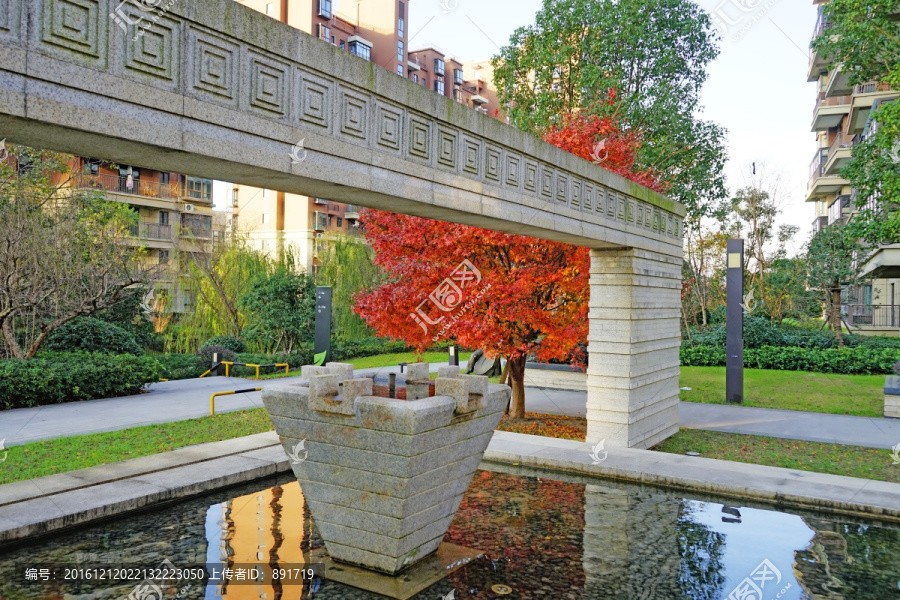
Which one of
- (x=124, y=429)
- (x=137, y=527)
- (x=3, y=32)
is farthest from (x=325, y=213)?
(x=3, y=32)

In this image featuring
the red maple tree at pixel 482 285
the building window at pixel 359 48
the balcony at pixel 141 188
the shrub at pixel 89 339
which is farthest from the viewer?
the building window at pixel 359 48

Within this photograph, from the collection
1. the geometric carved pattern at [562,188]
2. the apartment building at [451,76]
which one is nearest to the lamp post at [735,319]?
the geometric carved pattern at [562,188]

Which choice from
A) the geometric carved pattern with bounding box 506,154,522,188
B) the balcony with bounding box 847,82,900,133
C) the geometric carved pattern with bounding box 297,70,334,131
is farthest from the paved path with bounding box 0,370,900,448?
the balcony with bounding box 847,82,900,133

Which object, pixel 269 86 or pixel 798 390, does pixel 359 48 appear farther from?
pixel 269 86

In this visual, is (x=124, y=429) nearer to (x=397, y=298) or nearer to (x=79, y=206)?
(x=397, y=298)

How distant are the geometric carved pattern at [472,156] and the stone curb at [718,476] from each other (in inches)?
166

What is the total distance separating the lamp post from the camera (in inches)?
571

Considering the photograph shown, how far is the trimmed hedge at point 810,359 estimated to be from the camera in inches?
794

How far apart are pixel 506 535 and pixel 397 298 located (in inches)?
193

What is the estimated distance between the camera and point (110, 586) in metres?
5.00

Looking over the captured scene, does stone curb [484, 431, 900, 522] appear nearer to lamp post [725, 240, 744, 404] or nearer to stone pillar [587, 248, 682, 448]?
stone pillar [587, 248, 682, 448]

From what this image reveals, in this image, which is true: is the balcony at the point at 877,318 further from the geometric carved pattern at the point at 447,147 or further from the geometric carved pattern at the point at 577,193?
the geometric carved pattern at the point at 447,147

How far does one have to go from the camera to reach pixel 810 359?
21188mm

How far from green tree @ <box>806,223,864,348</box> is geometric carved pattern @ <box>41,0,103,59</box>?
25.7 meters
